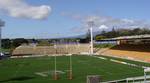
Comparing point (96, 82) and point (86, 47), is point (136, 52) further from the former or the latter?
point (96, 82)

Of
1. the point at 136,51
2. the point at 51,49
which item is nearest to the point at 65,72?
the point at 136,51

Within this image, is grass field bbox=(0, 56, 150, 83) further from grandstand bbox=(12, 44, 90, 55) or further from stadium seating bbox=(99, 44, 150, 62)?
grandstand bbox=(12, 44, 90, 55)

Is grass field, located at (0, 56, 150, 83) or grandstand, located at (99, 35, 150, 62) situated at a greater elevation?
grandstand, located at (99, 35, 150, 62)

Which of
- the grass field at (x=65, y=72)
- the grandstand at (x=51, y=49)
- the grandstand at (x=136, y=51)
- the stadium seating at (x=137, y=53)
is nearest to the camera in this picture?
the grass field at (x=65, y=72)

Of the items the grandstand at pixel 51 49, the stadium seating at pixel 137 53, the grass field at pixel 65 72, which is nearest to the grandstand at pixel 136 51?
the stadium seating at pixel 137 53

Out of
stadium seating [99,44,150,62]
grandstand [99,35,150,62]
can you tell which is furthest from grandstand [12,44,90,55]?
stadium seating [99,44,150,62]

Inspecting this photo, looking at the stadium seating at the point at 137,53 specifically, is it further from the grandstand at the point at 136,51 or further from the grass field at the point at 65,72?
the grass field at the point at 65,72

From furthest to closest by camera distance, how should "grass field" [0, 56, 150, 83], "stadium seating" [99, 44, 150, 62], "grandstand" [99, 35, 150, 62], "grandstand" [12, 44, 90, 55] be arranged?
"grandstand" [12, 44, 90, 55] → "grandstand" [99, 35, 150, 62] → "stadium seating" [99, 44, 150, 62] → "grass field" [0, 56, 150, 83]

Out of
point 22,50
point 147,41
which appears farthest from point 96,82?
point 22,50

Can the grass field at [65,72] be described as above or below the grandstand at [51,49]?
below

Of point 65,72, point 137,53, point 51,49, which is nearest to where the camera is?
point 65,72

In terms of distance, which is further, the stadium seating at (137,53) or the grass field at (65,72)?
the stadium seating at (137,53)

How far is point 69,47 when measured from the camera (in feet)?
336

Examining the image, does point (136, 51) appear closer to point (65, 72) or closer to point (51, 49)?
point (65, 72)
